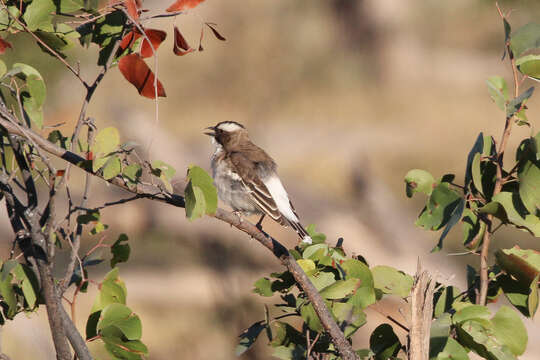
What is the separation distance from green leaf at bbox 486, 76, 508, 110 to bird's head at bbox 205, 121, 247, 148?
2.55 meters

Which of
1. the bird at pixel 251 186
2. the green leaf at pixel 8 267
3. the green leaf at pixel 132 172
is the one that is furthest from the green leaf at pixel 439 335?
the bird at pixel 251 186

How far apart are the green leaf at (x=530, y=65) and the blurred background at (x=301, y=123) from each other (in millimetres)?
4147

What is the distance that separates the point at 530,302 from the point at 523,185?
0.31m

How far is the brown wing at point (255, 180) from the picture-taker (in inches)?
139

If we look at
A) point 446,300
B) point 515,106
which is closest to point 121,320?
point 446,300

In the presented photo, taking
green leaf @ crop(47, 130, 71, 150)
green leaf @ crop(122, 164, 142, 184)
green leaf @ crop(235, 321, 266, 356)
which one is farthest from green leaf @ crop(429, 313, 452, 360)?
green leaf @ crop(47, 130, 71, 150)

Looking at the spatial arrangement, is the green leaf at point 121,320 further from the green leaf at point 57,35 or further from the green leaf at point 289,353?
the green leaf at point 57,35

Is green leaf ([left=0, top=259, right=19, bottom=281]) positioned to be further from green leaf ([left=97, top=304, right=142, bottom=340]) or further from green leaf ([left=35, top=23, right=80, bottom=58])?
green leaf ([left=35, top=23, right=80, bottom=58])

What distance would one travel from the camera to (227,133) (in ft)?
14.5

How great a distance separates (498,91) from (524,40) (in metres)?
0.16

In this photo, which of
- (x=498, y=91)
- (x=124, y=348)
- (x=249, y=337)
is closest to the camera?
(x=124, y=348)

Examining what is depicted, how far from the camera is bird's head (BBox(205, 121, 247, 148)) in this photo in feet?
14.3

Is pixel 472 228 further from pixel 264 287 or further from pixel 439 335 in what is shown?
pixel 264 287

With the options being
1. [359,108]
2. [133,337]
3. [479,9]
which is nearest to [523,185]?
[133,337]
